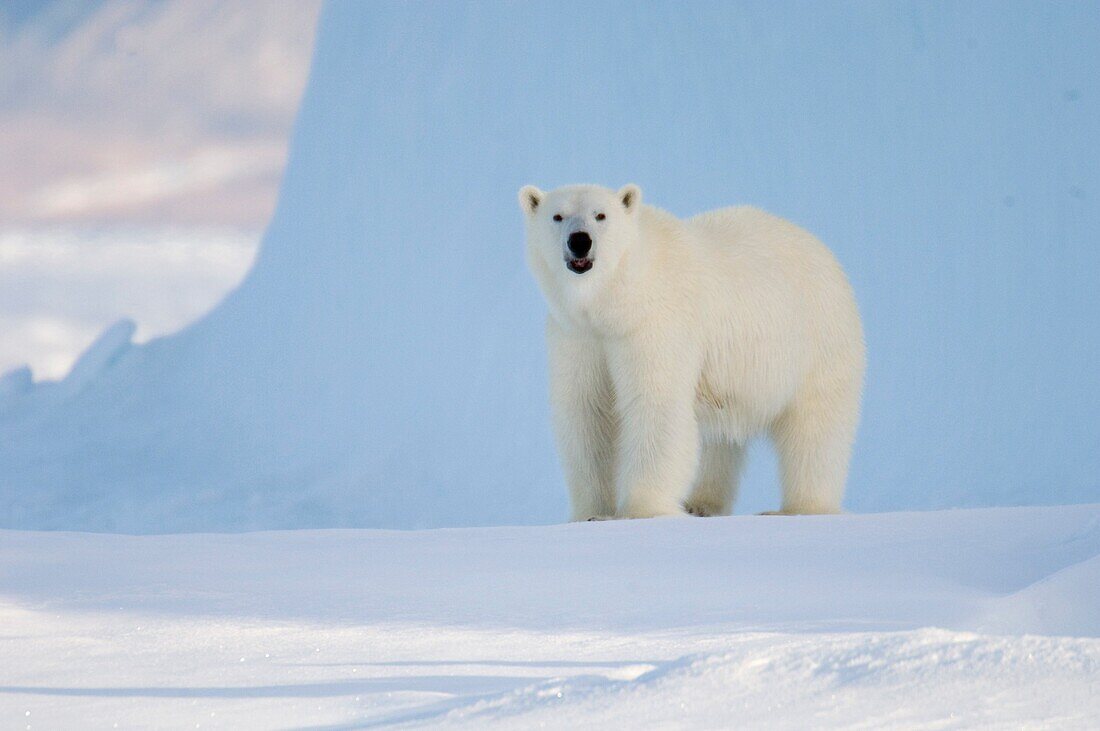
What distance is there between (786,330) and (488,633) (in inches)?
123

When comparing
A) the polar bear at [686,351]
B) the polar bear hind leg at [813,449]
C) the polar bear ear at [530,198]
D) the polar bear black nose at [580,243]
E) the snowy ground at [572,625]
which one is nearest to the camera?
the snowy ground at [572,625]

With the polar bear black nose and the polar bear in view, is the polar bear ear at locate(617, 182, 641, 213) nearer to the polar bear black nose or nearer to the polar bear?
the polar bear

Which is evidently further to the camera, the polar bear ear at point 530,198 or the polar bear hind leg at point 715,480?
the polar bear hind leg at point 715,480

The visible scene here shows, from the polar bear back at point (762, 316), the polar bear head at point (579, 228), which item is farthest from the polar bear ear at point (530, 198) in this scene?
the polar bear back at point (762, 316)

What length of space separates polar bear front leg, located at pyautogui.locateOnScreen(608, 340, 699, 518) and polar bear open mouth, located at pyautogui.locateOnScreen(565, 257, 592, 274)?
1.13 feet

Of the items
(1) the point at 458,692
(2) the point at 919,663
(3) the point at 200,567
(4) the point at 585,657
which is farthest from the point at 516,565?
(2) the point at 919,663

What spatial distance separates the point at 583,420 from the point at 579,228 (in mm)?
835

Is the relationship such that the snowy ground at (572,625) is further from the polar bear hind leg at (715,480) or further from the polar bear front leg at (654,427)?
the polar bear hind leg at (715,480)

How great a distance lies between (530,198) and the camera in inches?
204

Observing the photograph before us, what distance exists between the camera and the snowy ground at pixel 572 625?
1994 mm

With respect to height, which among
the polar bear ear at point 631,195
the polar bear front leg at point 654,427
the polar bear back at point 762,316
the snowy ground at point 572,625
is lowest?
the snowy ground at point 572,625

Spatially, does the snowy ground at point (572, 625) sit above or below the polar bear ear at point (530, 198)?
below

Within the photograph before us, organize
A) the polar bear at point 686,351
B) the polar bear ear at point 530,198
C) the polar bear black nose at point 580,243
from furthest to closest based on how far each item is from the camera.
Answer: the polar bear ear at point 530,198
the polar bear at point 686,351
the polar bear black nose at point 580,243

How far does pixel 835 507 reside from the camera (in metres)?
5.84
